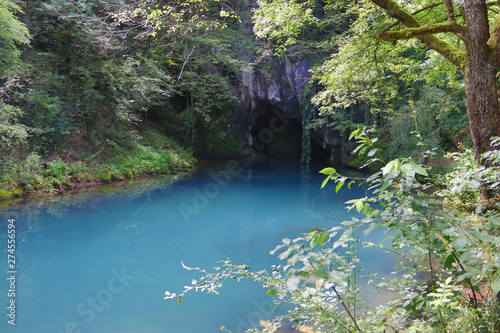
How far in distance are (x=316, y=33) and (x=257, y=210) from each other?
9.84 metres

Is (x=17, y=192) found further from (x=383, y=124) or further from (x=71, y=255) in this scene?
(x=383, y=124)

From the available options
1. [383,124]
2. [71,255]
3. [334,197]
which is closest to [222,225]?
[71,255]

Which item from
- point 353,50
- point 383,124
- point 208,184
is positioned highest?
point 353,50

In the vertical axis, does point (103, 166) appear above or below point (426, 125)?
below

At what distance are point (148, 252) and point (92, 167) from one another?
241 inches

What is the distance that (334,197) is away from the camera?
31.4ft

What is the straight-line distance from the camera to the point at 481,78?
2555mm

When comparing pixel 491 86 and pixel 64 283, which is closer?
pixel 491 86

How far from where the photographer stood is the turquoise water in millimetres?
3400

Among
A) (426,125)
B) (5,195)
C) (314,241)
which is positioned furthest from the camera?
(426,125)
